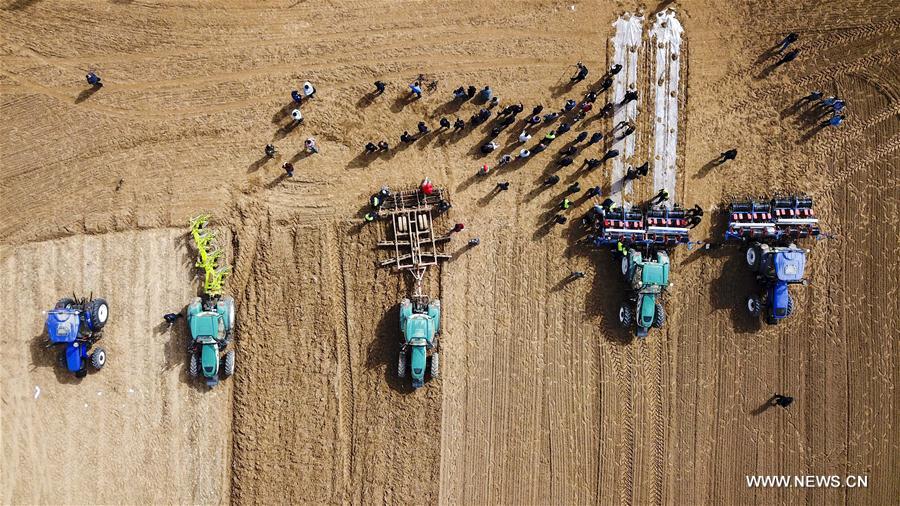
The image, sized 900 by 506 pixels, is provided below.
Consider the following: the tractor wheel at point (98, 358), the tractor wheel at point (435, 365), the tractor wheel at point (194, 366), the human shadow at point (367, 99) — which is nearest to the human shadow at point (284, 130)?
the human shadow at point (367, 99)

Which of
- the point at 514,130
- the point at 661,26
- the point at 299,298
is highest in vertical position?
the point at 661,26

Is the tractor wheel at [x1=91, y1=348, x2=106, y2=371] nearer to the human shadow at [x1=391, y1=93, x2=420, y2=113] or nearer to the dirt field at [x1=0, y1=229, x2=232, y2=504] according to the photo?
the dirt field at [x1=0, y1=229, x2=232, y2=504]

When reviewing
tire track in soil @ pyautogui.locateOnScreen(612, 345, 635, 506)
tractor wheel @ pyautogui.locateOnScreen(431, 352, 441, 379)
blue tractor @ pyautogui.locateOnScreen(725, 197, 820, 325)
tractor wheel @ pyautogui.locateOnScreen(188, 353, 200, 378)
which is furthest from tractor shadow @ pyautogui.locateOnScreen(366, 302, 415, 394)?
blue tractor @ pyautogui.locateOnScreen(725, 197, 820, 325)

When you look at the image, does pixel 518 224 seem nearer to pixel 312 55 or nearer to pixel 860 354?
pixel 312 55

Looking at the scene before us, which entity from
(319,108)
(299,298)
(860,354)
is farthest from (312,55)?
(860,354)

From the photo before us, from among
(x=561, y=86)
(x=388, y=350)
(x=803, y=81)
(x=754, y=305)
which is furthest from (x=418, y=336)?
(x=803, y=81)

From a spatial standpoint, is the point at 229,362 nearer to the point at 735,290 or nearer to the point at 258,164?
the point at 258,164

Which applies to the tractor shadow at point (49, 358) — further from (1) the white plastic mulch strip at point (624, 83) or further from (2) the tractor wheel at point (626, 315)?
(1) the white plastic mulch strip at point (624, 83)
